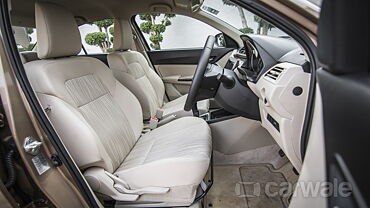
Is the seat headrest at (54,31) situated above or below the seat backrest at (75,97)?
above

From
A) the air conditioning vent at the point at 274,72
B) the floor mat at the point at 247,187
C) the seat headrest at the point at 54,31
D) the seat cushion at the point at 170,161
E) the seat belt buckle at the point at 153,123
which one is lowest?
the floor mat at the point at 247,187

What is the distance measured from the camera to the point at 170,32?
278 centimetres

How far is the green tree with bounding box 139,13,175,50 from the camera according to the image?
8.84 feet

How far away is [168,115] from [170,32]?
1.30 metres

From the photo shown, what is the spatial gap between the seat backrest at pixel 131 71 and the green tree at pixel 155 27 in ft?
1.98

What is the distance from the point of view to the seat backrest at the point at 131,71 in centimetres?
195

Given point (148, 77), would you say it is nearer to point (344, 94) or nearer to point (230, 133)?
point (230, 133)

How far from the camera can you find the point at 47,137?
0.83m

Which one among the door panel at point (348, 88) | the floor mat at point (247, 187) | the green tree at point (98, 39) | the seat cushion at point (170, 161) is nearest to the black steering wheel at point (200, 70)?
the seat cushion at point (170, 161)

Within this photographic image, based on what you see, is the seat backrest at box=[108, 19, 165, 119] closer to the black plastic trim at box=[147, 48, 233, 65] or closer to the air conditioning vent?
the black plastic trim at box=[147, 48, 233, 65]

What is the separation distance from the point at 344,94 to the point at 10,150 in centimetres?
97

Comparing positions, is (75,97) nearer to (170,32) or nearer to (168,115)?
(168,115)

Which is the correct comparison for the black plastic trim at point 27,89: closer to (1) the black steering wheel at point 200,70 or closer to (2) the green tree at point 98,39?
(1) the black steering wheel at point 200,70

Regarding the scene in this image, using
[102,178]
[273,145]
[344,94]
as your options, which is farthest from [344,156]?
[273,145]
